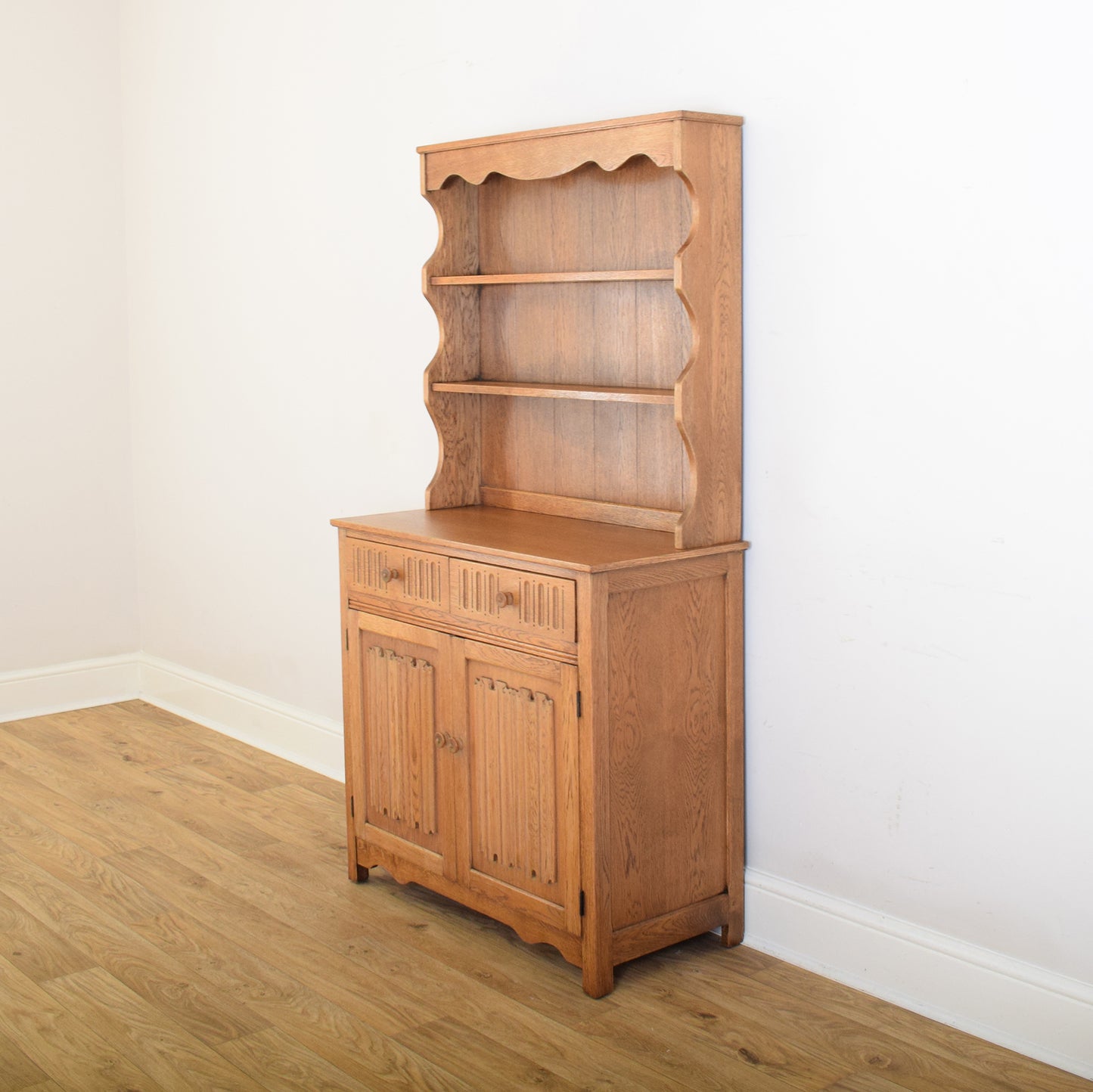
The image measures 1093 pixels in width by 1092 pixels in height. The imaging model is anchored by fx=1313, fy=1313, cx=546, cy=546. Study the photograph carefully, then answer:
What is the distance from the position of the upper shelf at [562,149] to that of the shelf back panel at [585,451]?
23.3 inches

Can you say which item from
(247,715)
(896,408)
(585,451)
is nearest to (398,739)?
(585,451)

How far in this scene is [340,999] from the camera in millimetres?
2770

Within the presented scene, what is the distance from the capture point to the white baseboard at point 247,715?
432 cm

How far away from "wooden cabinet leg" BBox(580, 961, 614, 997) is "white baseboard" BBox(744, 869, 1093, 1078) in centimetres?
42

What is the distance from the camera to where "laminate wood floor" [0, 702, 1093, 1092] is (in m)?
2.48

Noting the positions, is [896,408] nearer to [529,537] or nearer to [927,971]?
[529,537]

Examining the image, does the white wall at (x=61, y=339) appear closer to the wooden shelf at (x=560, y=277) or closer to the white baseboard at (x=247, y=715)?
the white baseboard at (x=247, y=715)

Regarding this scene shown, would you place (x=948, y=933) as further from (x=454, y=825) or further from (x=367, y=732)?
(x=367, y=732)

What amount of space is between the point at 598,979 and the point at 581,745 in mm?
495

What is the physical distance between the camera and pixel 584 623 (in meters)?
2.69

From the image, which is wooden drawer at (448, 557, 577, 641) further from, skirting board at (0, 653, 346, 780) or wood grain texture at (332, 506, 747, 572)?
skirting board at (0, 653, 346, 780)

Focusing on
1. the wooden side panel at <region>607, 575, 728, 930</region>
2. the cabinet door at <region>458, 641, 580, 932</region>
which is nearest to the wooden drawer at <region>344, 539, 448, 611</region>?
the cabinet door at <region>458, 641, 580, 932</region>

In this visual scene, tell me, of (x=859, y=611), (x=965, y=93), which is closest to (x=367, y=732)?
(x=859, y=611)

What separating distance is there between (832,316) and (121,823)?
2.49 m
